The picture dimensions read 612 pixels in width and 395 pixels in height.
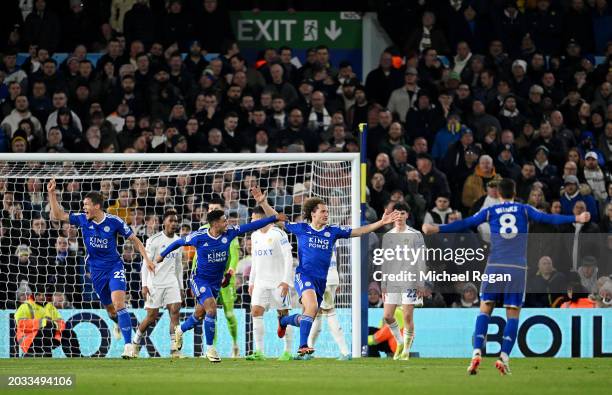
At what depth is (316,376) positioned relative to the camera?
13039 millimetres

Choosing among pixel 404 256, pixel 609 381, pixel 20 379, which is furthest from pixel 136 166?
pixel 609 381

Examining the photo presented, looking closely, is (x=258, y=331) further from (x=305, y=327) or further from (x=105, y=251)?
(x=105, y=251)

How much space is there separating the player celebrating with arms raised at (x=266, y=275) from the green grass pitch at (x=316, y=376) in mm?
621

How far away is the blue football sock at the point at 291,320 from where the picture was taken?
51.2ft

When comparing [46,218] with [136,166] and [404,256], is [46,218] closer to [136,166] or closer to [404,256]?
[136,166]

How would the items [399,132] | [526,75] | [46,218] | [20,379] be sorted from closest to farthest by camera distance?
[20,379], [46,218], [399,132], [526,75]

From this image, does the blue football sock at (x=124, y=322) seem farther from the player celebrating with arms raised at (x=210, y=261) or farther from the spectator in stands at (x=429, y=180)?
the spectator in stands at (x=429, y=180)

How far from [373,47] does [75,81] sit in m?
6.03

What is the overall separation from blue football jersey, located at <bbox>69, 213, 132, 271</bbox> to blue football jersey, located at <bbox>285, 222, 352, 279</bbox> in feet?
7.34

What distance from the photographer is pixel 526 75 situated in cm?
2352

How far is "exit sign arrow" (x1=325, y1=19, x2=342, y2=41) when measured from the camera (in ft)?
80.7

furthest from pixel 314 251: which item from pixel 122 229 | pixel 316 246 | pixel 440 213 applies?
pixel 440 213

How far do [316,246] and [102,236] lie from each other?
2.73 metres

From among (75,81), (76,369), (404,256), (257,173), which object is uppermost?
(75,81)
